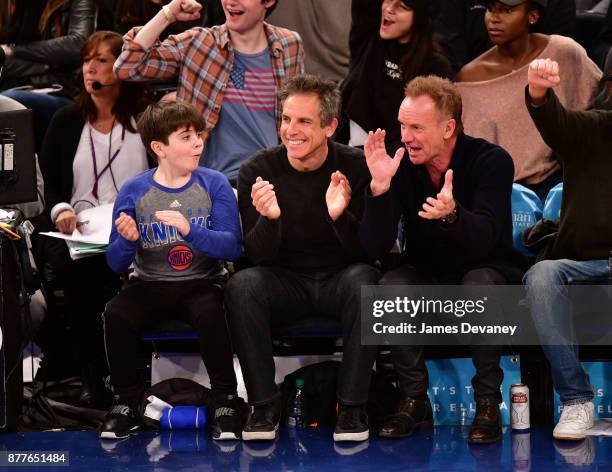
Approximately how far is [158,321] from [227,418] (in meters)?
0.50

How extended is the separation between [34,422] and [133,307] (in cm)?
72

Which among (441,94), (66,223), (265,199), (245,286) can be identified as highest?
(441,94)

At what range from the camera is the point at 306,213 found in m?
4.50

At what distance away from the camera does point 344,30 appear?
5.93m

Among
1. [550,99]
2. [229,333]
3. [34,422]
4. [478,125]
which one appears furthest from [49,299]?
[550,99]

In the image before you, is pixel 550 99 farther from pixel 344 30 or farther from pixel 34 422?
pixel 34 422

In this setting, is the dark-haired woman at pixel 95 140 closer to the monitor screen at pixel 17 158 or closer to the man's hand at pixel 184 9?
the man's hand at pixel 184 9

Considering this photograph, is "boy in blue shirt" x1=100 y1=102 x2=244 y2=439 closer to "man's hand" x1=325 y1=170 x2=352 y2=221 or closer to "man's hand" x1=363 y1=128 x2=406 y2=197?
"man's hand" x1=325 y1=170 x2=352 y2=221

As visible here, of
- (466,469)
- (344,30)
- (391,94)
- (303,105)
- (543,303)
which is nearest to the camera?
(466,469)

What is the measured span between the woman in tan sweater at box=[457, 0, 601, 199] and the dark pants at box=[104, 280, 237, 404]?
5.48ft

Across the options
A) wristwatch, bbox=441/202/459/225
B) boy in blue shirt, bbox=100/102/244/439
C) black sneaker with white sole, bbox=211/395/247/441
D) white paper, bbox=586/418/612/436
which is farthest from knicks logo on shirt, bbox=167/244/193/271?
white paper, bbox=586/418/612/436

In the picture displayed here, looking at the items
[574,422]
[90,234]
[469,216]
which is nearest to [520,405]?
[574,422]

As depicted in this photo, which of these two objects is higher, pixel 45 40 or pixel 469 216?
pixel 45 40

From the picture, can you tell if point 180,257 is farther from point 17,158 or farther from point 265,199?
point 17,158
